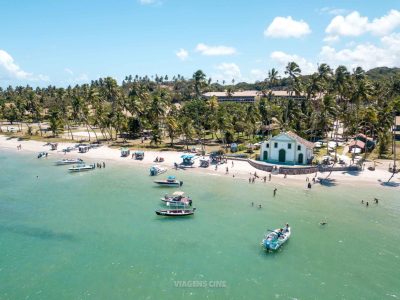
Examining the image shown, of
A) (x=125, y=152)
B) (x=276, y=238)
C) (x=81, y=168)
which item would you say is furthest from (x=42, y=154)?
(x=276, y=238)

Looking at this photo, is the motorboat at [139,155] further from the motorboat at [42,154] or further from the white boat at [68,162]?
the motorboat at [42,154]

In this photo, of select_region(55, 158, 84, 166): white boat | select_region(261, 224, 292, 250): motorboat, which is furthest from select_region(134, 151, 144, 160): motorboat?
select_region(261, 224, 292, 250): motorboat

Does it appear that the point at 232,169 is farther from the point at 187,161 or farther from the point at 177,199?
the point at 177,199

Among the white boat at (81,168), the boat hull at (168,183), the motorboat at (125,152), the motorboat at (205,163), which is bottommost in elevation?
the boat hull at (168,183)

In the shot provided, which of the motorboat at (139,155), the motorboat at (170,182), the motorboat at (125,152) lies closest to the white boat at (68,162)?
the motorboat at (125,152)

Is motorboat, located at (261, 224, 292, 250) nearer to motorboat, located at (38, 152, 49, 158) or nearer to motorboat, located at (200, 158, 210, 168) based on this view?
motorboat, located at (200, 158, 210, 168)

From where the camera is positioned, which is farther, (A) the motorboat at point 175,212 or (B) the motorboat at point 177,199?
(B) the motorboat at point 177,199
